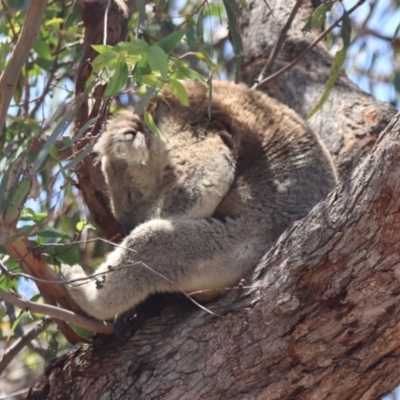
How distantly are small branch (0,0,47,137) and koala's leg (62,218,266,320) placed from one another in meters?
0.81

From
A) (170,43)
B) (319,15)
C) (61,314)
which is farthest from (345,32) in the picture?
(61,314)

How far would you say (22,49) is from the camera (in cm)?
233

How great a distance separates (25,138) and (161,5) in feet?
4.44

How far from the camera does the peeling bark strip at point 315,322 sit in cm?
226

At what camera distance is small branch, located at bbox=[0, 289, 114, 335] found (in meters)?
2.47

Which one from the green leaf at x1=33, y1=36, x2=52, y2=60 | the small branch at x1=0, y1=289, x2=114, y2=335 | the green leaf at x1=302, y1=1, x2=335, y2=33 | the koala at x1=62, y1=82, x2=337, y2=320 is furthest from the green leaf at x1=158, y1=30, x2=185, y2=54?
the green leaf at x1=33, y1=36, x2=52, y2=60

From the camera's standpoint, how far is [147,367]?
2582 mm

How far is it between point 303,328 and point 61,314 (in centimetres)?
84

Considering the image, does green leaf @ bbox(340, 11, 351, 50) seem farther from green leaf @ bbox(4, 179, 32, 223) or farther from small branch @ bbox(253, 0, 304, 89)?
green leaf @ bbox(4, 179, 32, 223)

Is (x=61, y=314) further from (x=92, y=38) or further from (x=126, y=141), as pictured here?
(x=92, y=38)

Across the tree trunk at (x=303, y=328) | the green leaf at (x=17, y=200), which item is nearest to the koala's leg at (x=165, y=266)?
the tree trunk at (x=303, y=328)

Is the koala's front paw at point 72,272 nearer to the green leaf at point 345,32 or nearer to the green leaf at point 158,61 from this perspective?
the green leaf at point 158,61

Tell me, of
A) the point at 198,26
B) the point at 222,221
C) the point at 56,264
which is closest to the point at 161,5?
the point at 198,26

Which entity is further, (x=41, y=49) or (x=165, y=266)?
(x=41, y=49)
